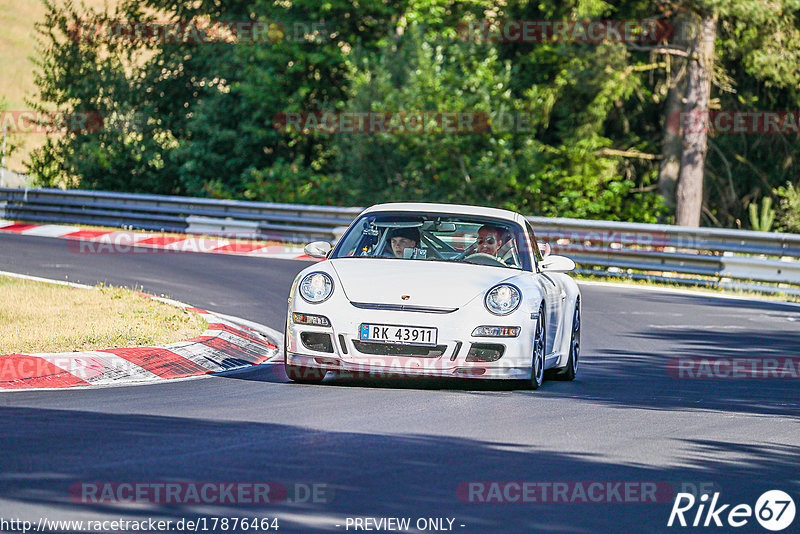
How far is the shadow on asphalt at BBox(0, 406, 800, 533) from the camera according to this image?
5379 millimetres

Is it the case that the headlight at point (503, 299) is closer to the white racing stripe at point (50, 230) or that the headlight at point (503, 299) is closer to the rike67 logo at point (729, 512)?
the rike67 logo at point (729, 512)

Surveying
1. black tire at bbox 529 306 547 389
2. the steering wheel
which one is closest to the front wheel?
black tire at bbox 529 306 547 389

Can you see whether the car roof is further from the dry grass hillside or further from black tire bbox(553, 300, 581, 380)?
the dry grass hillside

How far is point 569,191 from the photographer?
1209 inches

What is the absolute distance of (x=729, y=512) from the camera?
5.75 m

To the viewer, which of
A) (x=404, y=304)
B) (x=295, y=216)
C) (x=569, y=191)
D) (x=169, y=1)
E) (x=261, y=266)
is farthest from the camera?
(x=169, y=1)

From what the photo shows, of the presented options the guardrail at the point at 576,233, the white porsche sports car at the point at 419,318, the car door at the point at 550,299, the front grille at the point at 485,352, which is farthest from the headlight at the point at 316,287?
the guardrail at the point at 576,233

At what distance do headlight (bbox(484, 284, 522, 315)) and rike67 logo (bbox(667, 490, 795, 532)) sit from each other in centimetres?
312

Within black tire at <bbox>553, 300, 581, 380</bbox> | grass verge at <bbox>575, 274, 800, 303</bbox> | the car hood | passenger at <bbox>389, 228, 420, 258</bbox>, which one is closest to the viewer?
the car hood

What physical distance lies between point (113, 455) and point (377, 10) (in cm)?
3024

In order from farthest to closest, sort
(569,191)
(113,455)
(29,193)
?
(569,191)
(29,193)
(113,455)

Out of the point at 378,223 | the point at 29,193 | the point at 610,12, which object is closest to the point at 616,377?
the point at 378,223

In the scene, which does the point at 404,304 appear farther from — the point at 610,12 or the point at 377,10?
the point at 377,10

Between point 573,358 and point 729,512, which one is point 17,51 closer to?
point 573,358
